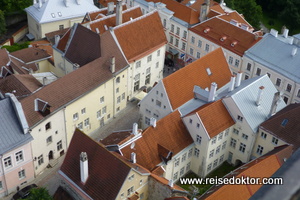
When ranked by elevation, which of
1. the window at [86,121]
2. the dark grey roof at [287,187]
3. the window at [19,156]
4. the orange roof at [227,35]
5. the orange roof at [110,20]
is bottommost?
the window at [86,121]

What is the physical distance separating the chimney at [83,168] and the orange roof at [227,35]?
40.5m

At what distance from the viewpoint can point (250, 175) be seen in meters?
41.9

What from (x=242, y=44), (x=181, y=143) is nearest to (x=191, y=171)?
(x=181, y=143)

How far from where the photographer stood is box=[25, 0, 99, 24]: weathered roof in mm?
83188

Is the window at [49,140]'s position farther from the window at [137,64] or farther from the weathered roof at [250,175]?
the weathered roof at [250,175]

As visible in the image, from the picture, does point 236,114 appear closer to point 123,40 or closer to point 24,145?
point 123,40

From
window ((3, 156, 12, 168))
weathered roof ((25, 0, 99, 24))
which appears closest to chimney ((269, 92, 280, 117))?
window ((3, 156, 12, 168))

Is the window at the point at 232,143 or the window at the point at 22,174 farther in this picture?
the window at the point at 232,143

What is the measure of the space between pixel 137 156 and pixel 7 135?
15.6 meters

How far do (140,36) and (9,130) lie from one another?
95.2ft

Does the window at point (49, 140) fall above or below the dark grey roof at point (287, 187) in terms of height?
below

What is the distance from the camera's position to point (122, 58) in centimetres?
6209

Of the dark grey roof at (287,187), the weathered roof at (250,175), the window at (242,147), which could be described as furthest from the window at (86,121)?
the dark grey roof at (287,187)

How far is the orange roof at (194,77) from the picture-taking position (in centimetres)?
5494
